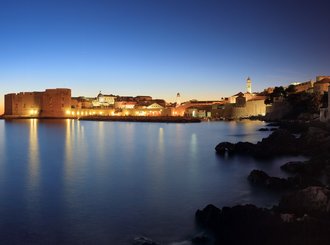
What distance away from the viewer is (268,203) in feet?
15.8

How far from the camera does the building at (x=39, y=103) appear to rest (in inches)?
1876

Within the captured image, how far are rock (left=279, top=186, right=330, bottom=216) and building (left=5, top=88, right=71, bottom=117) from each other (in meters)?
46.0

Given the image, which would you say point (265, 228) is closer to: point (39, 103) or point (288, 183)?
point (288, 183)

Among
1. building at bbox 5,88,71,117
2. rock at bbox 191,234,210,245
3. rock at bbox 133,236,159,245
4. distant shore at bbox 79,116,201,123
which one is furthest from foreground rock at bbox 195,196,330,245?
building at bbox 5,88,71,117

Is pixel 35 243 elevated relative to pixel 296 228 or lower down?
lower down

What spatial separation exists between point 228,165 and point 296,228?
17.7 feet

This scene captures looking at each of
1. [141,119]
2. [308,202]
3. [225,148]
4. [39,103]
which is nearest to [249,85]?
[141,119]

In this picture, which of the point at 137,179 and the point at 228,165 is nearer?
the point at 137,179

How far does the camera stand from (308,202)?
3.81 meters

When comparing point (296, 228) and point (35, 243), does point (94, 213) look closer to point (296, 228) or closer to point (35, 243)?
point (35, 243)

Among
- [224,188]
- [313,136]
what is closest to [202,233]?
[224,188]

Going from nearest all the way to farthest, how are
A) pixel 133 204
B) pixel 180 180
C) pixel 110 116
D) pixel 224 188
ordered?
1. pixel 133 204
2. pixel 224 188
3. pixel 180 180
4. pixel 110 116

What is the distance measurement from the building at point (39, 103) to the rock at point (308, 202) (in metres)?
46.0

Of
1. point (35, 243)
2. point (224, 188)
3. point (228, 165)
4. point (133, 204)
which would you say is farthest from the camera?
point (228, 165)
